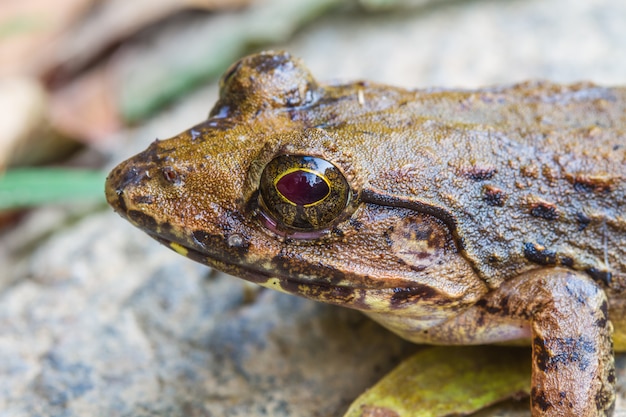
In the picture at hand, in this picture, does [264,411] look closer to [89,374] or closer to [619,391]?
[89,374]

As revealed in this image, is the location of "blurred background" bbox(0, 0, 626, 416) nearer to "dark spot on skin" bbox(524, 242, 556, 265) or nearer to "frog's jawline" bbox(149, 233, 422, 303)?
"frog's jawline" bbox(149, 233, 422, 303)

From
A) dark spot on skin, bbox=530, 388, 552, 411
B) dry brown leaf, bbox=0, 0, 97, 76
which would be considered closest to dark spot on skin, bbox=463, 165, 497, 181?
dark spot on skin, bbox=530, 388, 552, 411

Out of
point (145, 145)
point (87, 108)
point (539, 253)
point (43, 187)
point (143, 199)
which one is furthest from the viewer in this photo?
point (87, 108)

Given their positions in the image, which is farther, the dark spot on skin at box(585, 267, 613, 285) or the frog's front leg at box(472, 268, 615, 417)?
the dark spot on skin at box(585, 267, 613, 285)

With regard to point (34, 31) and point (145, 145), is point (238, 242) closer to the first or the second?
point (145, 145)

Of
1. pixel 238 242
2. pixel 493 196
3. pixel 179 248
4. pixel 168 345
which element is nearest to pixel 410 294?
pixel 493 196

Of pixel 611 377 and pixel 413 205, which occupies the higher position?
pixel 413 205
